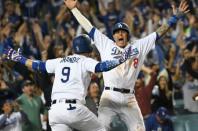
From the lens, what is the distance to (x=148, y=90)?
1202 centimetres

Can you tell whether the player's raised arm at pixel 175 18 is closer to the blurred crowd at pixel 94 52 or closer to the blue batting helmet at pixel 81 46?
the blue batting helmet at pixel 81 46

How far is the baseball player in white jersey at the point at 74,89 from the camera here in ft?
28.0

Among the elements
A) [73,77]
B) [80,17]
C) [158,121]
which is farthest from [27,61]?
[158,121]

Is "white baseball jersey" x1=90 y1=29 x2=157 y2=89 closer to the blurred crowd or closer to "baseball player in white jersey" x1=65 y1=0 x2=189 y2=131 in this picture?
"baseball player in white jersey" x1=65 y1=0 x2=189 y2=131

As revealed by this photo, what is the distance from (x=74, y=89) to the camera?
28.4 ft

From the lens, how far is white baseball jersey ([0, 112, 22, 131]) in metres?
10.9

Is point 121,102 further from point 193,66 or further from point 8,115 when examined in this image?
point 193,66

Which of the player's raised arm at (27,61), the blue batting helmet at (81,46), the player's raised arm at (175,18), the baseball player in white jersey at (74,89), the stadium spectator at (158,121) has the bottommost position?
the stadium spectator at (158,121)

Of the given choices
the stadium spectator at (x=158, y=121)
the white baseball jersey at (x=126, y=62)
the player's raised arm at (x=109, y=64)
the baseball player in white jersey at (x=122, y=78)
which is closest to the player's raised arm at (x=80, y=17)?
the baseball player in white jersey at (x=122, y=78)

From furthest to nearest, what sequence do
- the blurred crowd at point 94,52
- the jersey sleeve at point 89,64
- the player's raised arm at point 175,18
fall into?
the blurred crowd at point 94,52, the player's raised arm at point 175,18, the jersey sleeve at point 89,64

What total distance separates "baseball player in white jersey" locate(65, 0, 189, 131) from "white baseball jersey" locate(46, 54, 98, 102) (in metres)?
0.61

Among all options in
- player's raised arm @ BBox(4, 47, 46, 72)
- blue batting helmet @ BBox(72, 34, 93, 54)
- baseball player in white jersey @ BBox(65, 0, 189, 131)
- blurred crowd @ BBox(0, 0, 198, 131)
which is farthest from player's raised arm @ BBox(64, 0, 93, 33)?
blurred crowd @ BBox(0, 0, 198, 131)

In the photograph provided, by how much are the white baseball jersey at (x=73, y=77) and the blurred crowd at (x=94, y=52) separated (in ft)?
5.11

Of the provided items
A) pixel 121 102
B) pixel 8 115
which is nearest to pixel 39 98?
pixel 8 115
